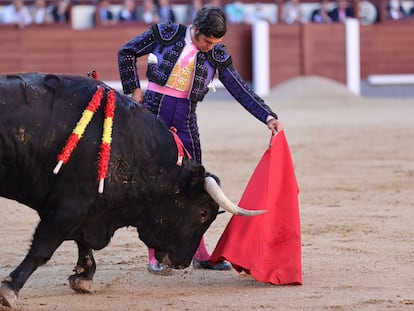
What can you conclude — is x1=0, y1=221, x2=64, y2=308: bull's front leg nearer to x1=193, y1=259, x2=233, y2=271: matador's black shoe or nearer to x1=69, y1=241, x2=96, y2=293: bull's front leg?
x1=69, y1=241, x2=96, y2=293: bull's front leg

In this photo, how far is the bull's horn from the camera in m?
3.96

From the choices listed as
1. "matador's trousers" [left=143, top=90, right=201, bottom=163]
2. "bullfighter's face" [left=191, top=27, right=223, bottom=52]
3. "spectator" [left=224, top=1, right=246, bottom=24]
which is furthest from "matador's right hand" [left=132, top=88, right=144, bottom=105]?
"spectator" [left=224, top=1, right=246, bottom=24]

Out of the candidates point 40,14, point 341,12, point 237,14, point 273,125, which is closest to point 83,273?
point 273,125

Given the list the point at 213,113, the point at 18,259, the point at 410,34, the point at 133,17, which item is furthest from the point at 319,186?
the point at 410,34

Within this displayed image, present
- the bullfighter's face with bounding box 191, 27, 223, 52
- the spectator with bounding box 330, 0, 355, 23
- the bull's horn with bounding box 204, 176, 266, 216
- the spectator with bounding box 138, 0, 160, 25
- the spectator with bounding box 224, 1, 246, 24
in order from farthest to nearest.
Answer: the spectator with bounding box 330, 0, 355, 23
the spectator with bounding box 224, 1, 246, 24
the spectator with bounding box 138, 0, 160, 25
the bullfighter's face with bounding box 191, 27, 223, 52
the bull's horn with bounding box 204, 176, 266, 216

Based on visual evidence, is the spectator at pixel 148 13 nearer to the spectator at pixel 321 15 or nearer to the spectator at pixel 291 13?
the spectator at pixel 291 13

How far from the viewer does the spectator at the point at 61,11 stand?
14.8 metres

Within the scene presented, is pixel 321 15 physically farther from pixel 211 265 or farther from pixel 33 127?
pixel 33 127

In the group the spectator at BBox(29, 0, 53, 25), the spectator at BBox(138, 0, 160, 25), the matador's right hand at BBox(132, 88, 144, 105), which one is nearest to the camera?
the matador's right hand at BBox(132, 88, 144, 105)

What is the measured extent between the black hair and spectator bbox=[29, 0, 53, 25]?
11.0m

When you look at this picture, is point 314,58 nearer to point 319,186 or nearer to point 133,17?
point 133,17

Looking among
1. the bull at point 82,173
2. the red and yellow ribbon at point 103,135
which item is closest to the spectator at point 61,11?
the bull at point 82,173

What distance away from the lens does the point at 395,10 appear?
16359mm

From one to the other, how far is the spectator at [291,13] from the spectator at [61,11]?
3185 millimetres
